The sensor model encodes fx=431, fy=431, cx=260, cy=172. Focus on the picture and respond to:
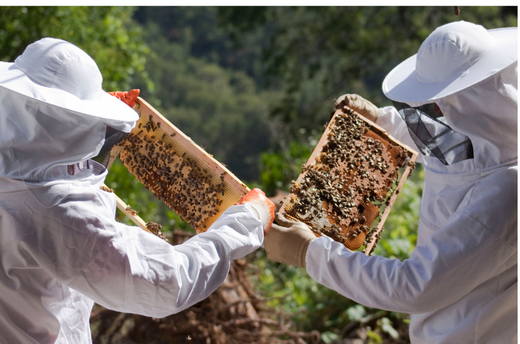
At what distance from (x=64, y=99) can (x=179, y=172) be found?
132cm

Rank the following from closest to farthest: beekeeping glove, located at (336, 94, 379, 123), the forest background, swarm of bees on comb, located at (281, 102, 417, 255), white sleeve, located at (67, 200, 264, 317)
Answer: white sleeve, located at (67, 200, 264, 317), swarm of bees on comb, located at (281, 102, 417, 255), beekeeping glove, located at (336, 94, 379, 123), the forest background

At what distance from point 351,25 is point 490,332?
11.5 m

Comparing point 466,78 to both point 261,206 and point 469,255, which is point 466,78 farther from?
point 261,206

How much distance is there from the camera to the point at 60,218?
6.68 feet

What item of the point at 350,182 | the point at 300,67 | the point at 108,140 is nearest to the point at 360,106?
the point at 350,182

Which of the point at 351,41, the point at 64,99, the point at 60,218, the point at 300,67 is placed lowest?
→ the point at 60,218

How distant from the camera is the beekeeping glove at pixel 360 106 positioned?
3.32 metres

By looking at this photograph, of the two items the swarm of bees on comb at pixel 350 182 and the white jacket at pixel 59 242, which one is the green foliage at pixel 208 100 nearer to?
the swarm of bees on comb at pixel 350 182

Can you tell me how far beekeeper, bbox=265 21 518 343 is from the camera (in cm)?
211

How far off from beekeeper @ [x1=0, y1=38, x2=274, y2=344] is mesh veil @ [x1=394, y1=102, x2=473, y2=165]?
4.90ft

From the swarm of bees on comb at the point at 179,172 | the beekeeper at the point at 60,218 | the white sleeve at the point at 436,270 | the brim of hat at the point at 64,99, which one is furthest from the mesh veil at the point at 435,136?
the brim of hat at the point at 64,99

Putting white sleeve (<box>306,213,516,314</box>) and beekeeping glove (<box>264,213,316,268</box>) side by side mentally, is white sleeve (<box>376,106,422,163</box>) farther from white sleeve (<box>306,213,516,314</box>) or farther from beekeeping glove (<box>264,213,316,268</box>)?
white sleeve (<box>306,213,516,314</box>)

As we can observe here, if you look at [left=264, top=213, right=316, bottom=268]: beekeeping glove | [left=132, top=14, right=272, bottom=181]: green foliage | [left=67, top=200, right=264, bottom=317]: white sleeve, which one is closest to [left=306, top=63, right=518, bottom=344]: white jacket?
[left=264, top=213, right=316, bottom=268]: beekeeping glove

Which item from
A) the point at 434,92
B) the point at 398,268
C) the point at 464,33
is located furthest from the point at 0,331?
the point at 464,33
